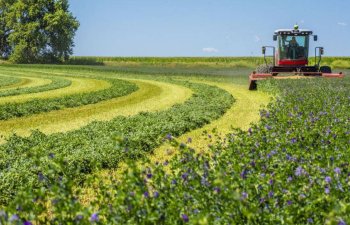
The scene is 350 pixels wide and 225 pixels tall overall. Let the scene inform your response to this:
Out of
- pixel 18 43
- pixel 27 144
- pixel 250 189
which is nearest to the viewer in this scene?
pixel 250 189

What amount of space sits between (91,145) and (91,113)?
867 cm

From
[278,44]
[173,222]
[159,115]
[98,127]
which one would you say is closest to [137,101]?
[159,115]

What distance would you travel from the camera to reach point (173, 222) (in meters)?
5.00

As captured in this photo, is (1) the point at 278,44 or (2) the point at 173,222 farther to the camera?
(1) the point at 278,44

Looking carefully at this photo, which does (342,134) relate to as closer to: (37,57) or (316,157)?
(316,157)

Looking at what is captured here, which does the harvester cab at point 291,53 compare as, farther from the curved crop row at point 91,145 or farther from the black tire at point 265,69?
the curved crop row at point 91,145

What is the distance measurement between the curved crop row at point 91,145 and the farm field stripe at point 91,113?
5.97ft

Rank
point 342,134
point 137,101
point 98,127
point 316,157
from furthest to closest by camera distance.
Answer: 1. point 137,101
2. point 98,127
3. point 342,134
4. point 316,157

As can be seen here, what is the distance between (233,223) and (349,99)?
13785mm

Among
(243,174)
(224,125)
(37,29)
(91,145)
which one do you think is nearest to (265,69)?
(224,125)

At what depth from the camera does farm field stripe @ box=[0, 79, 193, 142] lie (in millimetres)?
16750

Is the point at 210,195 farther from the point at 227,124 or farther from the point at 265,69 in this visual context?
the point at 265,69

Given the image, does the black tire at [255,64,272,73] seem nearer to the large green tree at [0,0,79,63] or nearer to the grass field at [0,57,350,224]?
the grass field at [0,57,350,224]

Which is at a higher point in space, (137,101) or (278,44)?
(278,44)
